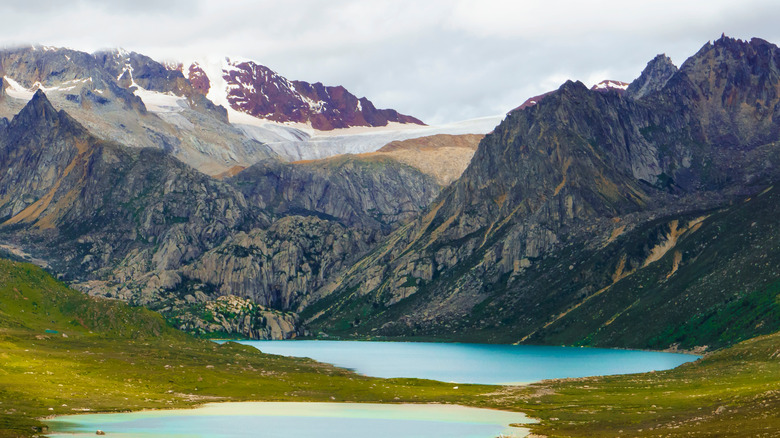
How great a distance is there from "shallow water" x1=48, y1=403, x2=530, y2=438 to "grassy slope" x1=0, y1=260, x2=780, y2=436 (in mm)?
5178

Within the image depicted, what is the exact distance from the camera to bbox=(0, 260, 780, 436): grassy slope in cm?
11156

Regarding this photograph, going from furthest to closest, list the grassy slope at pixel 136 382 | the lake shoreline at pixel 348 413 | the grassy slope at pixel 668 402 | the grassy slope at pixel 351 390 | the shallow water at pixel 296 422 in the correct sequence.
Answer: the grassy slope at pixel 136 382 < the lake shoreline at pixel 348 413 < the grassy slope at pixel 351 390 < the shallow water at pixel 296 422 < the grassy slope at pixel 668 402

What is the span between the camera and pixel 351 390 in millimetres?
164500

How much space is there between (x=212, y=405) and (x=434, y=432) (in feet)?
122

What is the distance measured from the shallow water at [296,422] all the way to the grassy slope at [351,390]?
518cm

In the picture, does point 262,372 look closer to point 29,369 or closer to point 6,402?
point 29,369

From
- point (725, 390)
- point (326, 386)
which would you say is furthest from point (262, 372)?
point (725, 390)

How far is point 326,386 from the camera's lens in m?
169

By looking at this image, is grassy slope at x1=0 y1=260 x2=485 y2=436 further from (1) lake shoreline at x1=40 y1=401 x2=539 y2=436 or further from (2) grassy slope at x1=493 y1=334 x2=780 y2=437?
(2) grassy slope at x1=493 y1=334 x2=780 y2=437

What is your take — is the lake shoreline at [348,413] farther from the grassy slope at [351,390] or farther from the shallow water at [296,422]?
the grassy slope at [351,390]

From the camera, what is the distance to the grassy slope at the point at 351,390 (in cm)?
11156

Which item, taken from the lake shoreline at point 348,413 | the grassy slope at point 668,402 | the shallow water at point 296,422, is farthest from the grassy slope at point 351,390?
the shallow water at point 296,422

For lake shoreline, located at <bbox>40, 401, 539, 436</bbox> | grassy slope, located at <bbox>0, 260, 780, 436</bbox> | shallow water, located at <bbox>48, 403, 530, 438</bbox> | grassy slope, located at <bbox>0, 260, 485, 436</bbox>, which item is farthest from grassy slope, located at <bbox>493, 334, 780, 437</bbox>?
grassy slope, located at <bbox>0, 260, 485, 436</bbox>

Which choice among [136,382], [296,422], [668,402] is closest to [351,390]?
[136,382]
